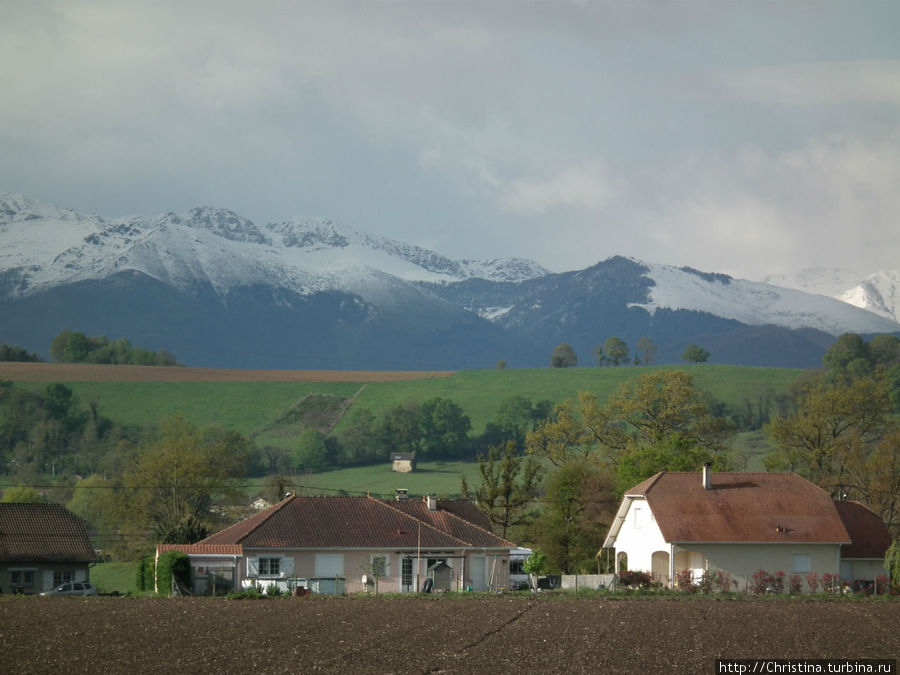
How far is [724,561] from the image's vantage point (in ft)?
196

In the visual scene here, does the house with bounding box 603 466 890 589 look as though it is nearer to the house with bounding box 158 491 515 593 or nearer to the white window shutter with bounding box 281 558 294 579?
the house with bounding box 158 491 515 593

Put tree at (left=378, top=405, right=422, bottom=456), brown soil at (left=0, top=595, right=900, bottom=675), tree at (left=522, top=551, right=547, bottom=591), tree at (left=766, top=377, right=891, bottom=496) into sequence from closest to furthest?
brown soil at (left=0, top=595, right=900, bottom=675), tree at (left=522, top=551, right=547, bottom=591), tree at (left=766, top=377, right=891, bottom=496), tree at (left=378, top=405, right=422, bottom=456)

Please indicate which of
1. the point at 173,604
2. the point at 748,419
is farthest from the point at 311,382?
the point at 173,604

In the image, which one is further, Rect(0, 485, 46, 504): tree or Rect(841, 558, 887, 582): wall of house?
Rect(0, 485, 46, 504): tree

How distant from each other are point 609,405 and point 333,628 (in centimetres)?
5345

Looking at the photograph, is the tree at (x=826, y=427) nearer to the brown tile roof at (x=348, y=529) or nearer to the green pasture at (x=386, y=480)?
the brown tile roof at (x=348, y=529)

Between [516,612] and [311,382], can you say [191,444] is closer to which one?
[516,612]

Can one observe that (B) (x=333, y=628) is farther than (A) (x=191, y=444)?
No

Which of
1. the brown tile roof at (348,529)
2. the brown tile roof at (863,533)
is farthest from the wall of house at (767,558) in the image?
the brown tile roof at (348,529)

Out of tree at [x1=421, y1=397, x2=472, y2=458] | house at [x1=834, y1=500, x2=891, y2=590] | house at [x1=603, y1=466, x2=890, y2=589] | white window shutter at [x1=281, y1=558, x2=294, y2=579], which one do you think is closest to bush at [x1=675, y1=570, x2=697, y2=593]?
house at [x1=603, y1=466, x2=890, y2=589]

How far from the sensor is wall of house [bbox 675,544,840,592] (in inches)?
2343

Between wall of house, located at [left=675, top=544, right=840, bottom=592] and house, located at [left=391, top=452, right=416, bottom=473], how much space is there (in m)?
70.0

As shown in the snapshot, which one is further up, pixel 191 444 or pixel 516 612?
pixel 191 444

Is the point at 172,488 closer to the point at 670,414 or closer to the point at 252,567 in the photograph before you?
the point at 252,567
